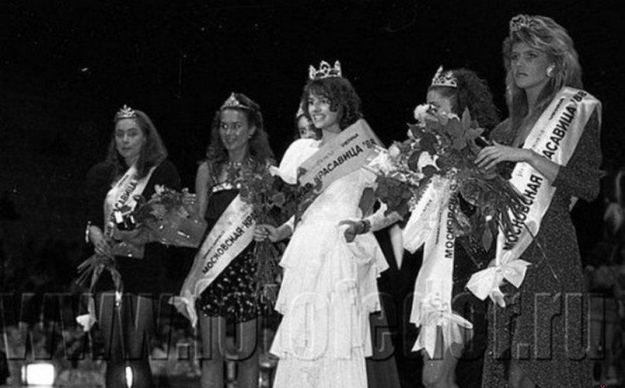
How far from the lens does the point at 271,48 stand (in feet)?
17.1

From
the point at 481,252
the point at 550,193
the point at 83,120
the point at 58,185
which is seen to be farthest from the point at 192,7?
the point at 550,193

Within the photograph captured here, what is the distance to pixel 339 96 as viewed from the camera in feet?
11.5

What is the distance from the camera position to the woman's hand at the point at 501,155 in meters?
2.38

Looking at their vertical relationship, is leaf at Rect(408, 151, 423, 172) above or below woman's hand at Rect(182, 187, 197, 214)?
below

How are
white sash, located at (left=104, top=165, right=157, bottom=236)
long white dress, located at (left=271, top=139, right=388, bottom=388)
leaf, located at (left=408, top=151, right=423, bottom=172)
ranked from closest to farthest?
leaf, located at (left=408, top=151, right=423, bottom=172)
long white dress, located at (left=271, top=139, right=388, bottom=388)
white sash, located at (left=104, top=165, right=157, bottom=236)

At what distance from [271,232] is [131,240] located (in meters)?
0.50

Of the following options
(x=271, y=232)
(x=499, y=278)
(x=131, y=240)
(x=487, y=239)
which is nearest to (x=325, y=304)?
(x=271, y=232)

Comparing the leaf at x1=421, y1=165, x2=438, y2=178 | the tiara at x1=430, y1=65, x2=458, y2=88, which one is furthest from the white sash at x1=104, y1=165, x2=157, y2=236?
the leaf at x1=421, y1=165, x2=438, y2=178

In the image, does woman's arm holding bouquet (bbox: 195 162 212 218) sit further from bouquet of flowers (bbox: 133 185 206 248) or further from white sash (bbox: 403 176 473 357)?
white sash (bbox: 403 176 473 357)

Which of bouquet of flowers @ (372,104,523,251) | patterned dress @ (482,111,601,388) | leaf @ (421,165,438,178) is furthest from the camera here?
leaf @ (421,165,438,178)

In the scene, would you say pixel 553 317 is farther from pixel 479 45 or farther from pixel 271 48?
pixel 271 48

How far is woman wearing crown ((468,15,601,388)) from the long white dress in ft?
2.83

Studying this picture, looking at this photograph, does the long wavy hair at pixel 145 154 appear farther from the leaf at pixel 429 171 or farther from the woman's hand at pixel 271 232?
the leaf at pixel 429 171

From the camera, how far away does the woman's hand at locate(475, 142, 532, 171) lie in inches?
93.7
